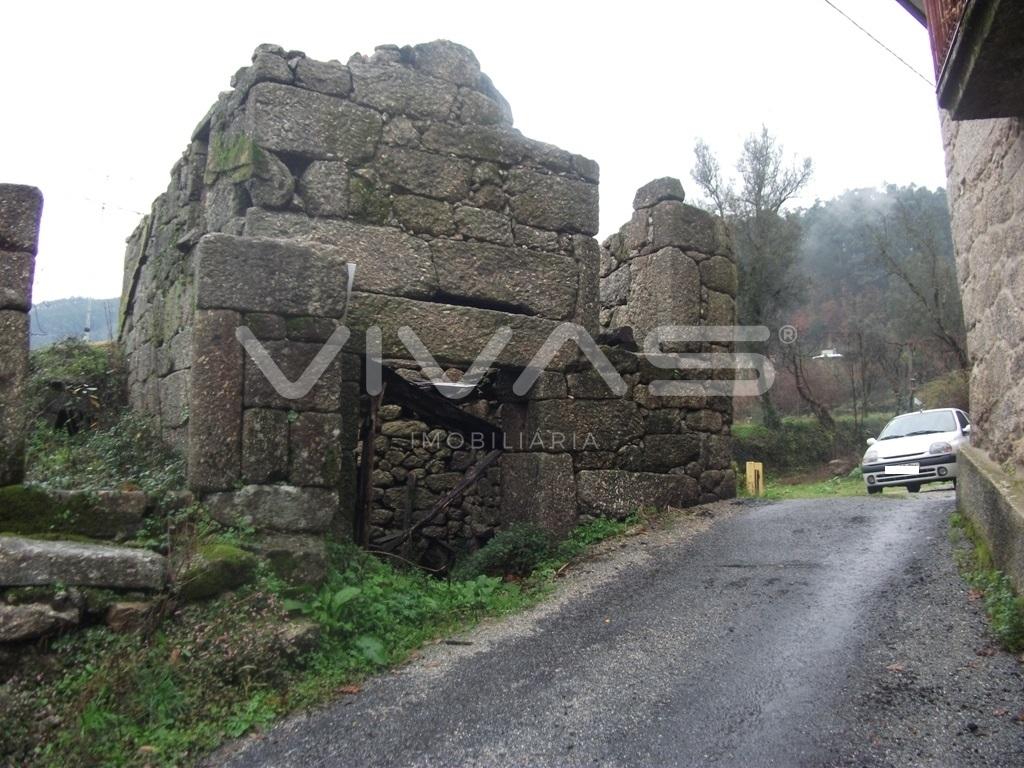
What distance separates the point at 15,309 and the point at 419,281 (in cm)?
309

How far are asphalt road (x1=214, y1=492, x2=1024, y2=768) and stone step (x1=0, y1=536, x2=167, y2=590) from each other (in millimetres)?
958

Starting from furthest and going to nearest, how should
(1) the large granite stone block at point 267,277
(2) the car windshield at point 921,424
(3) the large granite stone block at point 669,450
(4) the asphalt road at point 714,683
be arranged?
(2) the car windshield at point 921,424
(3) the large granite stone block at point 669,450
(1) the large granite stone block at point 267,277
(4) the asphalt road at point 714,683

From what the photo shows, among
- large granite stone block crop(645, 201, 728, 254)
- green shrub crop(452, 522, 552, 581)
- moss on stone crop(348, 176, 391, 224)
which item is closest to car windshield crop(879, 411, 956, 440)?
large granite stone block crop(645, 201, 728, 254)

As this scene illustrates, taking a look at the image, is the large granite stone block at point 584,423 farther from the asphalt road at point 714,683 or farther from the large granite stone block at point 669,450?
the asphalt road at point 714,683

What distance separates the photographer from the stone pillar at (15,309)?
4.05 metres

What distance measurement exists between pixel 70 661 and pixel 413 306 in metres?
3.68

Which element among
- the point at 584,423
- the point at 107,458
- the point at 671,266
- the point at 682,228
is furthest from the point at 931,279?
the point at 107,458

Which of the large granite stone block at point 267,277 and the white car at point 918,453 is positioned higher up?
the large granite stone block at point 267,277

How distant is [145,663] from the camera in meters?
3.65

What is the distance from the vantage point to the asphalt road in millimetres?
3242

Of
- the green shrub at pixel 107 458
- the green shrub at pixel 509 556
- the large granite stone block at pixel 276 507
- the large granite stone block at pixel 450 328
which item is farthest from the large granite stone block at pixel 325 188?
the green shrub at pixel 509 556

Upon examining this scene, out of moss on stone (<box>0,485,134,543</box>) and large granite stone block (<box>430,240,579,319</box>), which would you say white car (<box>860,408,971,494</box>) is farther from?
moss on stone (<box>0,485,134,543</box>)

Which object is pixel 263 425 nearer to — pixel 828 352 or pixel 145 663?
pixel 145 663

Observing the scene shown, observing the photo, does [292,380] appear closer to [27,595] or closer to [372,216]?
[27,595]
